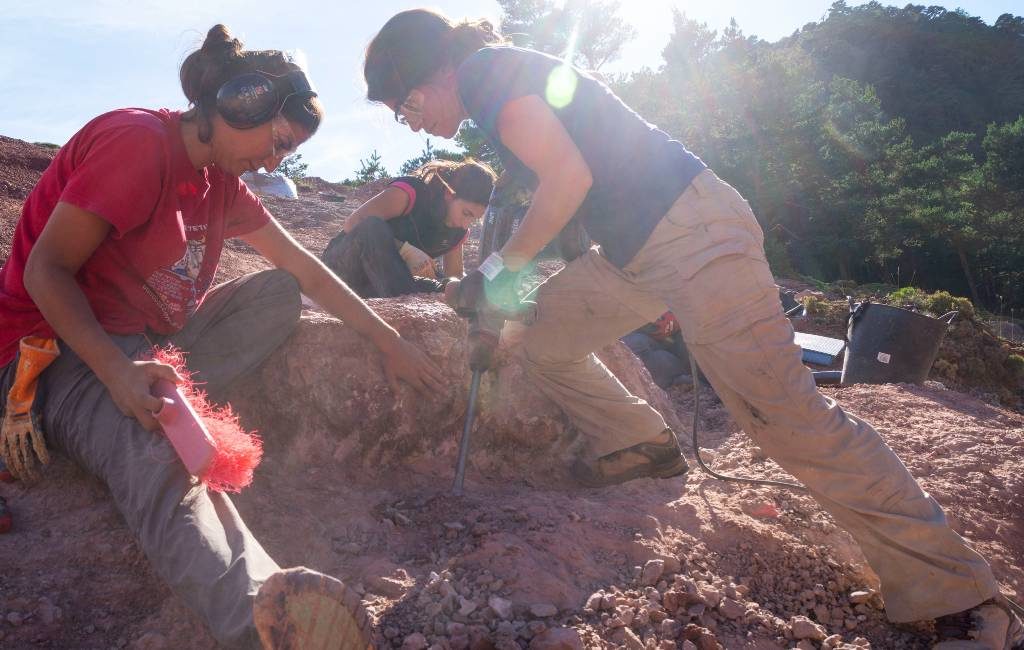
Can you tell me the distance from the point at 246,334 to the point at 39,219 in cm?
70

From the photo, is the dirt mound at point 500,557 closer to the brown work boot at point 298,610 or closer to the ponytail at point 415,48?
the brown work boot at point 298,610

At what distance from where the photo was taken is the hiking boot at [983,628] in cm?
200

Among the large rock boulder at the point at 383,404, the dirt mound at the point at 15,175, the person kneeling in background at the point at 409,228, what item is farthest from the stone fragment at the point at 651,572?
the dirt mound at the point at 15,175

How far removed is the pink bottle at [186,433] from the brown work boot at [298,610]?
413mm

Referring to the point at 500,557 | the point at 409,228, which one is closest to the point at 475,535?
the point at 500,557

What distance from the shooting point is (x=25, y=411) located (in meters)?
1.99

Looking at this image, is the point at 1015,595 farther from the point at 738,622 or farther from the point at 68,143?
the point at 68,143

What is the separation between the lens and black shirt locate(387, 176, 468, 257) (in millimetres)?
4438

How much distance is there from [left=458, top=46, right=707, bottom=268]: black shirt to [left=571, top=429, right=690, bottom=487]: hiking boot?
873 millimetres

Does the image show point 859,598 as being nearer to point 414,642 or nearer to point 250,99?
point 414,642

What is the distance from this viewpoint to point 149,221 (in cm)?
208

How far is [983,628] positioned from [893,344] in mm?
3796

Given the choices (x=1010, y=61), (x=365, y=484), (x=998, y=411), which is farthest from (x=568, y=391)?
(x=1010, y=61)

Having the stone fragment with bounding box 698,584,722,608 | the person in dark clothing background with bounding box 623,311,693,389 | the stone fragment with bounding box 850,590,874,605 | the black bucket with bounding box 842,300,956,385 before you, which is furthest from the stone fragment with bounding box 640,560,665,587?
the black bucket with bounding box 842,300,956,385
